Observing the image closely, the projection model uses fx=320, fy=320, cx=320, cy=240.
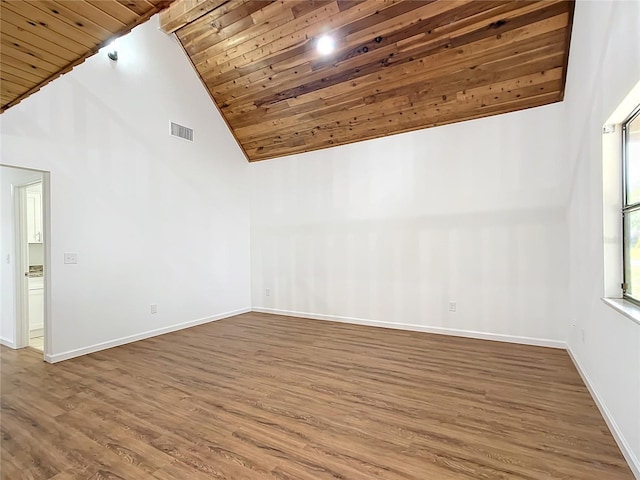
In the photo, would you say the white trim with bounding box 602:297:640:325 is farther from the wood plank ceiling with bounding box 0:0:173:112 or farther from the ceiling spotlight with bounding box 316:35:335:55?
the ceiling spotlight with bounding box 316:35:335:55

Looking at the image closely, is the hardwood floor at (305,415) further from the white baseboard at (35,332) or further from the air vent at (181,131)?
the air vent at (181,131)

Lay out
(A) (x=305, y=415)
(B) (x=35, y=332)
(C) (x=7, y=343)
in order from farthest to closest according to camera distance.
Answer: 1. (B) (x=35, y=332)
2. (C) (x=7, y=343)
3. (A) (x=305, y=415)

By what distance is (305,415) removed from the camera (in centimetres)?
236

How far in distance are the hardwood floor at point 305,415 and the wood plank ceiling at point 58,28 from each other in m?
2.28

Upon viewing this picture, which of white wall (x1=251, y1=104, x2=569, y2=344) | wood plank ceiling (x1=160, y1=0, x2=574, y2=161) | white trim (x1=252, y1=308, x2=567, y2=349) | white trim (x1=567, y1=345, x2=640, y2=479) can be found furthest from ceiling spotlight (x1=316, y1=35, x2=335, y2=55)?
white trim (x1=567, y1=345, x2=640, y2=479)

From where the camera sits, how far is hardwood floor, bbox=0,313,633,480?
182 cm

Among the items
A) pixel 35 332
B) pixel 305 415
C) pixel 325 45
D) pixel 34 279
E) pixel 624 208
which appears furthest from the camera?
pixel 35 332

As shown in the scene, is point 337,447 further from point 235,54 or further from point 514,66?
point 235,54

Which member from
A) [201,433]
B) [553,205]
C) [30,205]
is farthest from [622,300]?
[30,205]

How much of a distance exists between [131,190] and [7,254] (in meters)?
1.78

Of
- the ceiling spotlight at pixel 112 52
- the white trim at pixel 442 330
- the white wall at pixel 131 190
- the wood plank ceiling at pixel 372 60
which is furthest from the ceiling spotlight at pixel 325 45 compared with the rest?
the white trim at pixel 442 330

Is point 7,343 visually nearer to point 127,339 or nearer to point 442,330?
point 127,339

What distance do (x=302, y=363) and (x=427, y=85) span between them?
3.56m

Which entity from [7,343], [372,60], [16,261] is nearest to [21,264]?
Result: [16,261]
